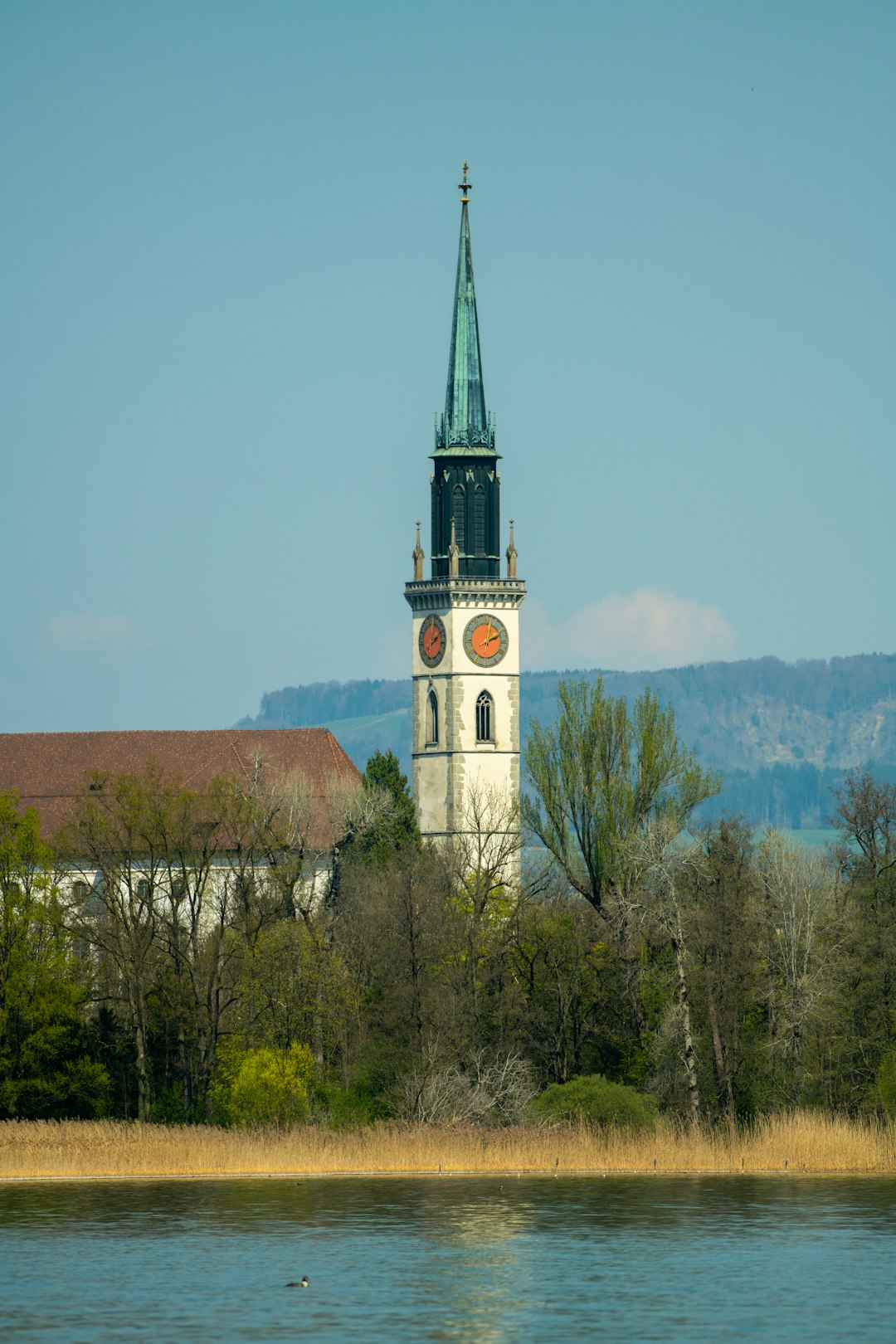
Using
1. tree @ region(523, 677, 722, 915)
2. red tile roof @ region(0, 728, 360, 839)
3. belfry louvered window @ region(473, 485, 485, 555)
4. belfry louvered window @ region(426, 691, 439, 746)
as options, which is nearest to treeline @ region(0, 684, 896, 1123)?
tree @ region(523, 677, 722, 915)

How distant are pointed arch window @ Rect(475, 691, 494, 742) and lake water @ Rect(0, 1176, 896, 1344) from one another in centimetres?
4602

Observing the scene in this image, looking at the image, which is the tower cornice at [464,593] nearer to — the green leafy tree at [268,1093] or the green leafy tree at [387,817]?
the green leafy tree at [387,817]

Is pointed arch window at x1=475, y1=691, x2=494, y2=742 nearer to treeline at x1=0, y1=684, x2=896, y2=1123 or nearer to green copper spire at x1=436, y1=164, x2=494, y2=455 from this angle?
green copper spire at x1=436, y1=164, x2=494, y2=455

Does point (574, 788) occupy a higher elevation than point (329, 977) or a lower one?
higher

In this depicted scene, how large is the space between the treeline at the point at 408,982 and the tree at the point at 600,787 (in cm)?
267

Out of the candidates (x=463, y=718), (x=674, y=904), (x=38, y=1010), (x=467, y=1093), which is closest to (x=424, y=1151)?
(x=467, y=1093)

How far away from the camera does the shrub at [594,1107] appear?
61.5 meters

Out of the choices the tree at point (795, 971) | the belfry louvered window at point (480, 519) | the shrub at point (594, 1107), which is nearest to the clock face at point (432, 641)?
the belfry louvered window at point (480, 519)

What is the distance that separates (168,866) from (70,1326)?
94.6 ft

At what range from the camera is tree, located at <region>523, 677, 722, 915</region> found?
76.1 m

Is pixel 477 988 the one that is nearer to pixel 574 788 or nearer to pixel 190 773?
pixel 574 788

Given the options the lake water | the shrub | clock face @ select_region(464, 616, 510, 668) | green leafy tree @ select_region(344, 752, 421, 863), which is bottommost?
the lake water

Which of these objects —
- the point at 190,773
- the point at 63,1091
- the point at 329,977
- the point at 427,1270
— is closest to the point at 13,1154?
the point at 63,1091

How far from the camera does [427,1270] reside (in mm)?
45406
